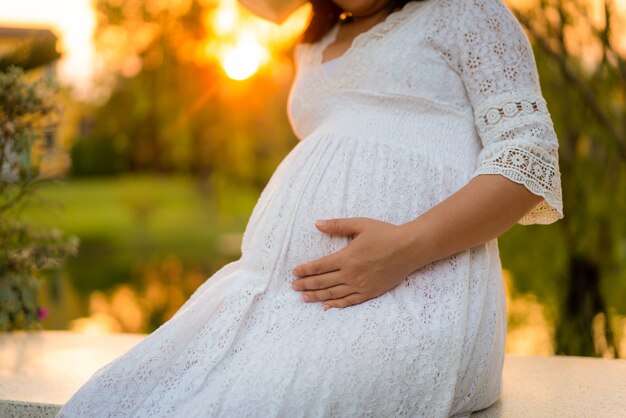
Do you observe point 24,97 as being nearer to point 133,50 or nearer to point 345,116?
point 345,116

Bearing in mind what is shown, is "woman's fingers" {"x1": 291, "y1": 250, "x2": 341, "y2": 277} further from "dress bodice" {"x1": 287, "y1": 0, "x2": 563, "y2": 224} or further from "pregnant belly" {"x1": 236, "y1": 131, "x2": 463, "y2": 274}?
"dress bodice" {"x1": 287, "y1": 0, "x2": 563, "y2": 224}

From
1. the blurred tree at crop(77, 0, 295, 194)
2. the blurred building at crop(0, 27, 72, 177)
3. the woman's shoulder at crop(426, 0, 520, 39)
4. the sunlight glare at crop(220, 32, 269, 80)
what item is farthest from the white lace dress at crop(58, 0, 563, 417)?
the blurred tree at crop(77, 0, 295, 194)

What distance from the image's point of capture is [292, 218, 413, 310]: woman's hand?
144 cm

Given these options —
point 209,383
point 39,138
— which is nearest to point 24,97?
point 39,138

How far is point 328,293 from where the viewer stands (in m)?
1.46

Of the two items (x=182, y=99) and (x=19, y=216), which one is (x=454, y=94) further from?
(x=182, y=99)

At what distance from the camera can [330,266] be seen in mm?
1485

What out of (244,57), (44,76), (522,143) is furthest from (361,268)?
(244,57)

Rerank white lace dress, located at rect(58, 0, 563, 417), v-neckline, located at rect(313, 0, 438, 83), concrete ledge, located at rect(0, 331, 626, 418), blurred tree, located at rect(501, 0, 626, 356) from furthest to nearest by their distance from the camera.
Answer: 1. blurred tree, located at rect(501, 0, 626, 356)
2. concrete ledge, located at rect(0, 331, 626, 418)
3. v-neckline, located at rect(313, 0, 438, 83)
4. white lace dress, located at rect(58, 0, 563, 417)

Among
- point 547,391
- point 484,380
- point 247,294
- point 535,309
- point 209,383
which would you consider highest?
point 247,294

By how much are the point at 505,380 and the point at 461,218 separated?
0.84 m

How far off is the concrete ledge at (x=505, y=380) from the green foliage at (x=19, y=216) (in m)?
0.52

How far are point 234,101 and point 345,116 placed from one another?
31.9ft

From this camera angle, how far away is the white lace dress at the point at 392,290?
136 centimetres
